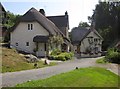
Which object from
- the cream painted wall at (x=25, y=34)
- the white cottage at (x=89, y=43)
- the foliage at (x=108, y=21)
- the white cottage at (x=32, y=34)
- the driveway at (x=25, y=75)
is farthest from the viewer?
the foliage at (x=108, y=21)

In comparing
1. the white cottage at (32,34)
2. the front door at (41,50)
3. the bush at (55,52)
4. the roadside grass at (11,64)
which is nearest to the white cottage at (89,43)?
the bush at (55,52)

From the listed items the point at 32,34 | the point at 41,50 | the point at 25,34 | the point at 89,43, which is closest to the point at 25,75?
the point at 41,50

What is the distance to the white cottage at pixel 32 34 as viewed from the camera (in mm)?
52219

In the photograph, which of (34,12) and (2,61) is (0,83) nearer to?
(2,61)

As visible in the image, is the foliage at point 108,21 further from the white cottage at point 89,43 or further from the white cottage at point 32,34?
the white cottage at point 32,34

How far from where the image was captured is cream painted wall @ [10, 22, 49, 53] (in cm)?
5300

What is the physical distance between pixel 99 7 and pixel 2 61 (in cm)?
7096

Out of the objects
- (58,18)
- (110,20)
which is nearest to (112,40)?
(110,20)

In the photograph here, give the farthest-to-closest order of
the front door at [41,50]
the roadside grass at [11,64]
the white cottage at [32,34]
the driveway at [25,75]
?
the white cottage at [32,34]
the front door at [41,50]
the roadside grass at [11,64]
the driveway at [25,75]

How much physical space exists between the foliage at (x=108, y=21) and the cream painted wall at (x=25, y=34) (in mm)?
35155

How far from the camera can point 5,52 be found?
32.4 metres

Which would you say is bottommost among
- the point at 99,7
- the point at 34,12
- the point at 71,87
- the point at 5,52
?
the point at 71,87

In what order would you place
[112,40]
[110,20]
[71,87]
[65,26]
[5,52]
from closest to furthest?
[71,87], [5,52], [65,26], [112,40], [110,20]

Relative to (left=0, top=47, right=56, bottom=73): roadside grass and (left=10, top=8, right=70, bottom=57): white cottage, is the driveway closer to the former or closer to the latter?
(left=0, top=47, right=56, bottom=73): roadside grass
